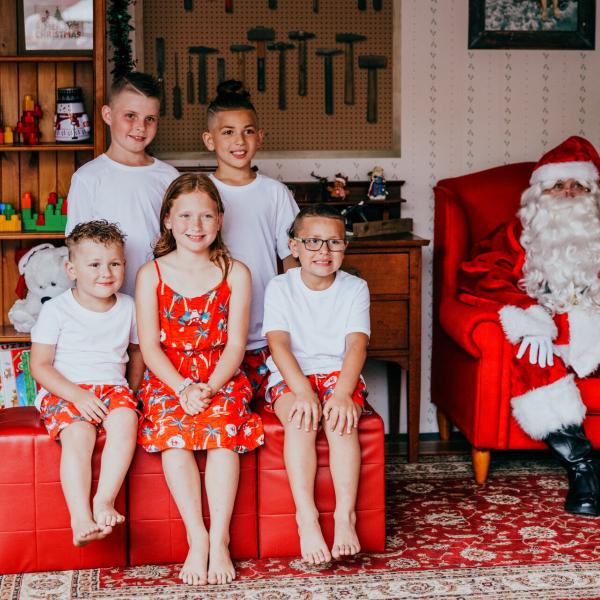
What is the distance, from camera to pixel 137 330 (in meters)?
2.74

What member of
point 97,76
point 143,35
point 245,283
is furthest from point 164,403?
point 143,35

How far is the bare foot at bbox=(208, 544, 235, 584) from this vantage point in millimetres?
2471

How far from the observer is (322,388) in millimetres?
2754

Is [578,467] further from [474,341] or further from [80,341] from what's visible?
[80,341]

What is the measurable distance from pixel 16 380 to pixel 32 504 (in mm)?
1104

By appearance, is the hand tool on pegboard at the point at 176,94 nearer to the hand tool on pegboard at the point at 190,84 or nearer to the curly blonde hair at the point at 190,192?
the hand tool on pegboard at the point at 190,84

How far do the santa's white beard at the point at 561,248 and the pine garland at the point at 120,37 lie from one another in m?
1.75

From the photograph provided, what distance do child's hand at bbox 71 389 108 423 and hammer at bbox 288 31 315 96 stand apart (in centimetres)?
196

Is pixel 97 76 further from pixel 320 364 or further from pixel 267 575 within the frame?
pixel 267 575

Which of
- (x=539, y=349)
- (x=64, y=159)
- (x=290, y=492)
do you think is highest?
(x=64, y=159)

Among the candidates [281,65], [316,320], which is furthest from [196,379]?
[281,65]

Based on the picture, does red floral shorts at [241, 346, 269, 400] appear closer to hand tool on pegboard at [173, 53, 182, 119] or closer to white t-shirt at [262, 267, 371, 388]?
white t-shirt at [262, 267, 371, 388]

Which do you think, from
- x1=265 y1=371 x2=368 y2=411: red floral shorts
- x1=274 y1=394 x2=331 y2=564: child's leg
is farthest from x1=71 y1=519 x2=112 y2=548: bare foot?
x1=265 y1=371 x2=368 y2=411: red floral shorts

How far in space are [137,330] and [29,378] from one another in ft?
3.37
